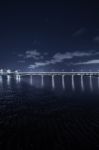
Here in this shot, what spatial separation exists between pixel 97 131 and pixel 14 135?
33.7 feet

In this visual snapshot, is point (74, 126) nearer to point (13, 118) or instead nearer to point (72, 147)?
point (72, 147)

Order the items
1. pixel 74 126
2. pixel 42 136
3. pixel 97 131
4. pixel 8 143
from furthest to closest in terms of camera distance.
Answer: pixel 74 126 < pixel 97 131 < pixel 42 136 < pixel 8 143

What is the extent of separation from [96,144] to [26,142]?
728 cm

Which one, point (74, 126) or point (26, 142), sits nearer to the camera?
point (26, 142)

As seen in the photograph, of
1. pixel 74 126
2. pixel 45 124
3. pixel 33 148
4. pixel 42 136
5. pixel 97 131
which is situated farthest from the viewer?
pixel 45 124

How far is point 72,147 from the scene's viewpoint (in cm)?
1456

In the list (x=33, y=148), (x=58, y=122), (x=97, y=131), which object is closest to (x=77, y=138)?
(x=97, y=131)

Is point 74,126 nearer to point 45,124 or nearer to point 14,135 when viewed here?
point 45,124

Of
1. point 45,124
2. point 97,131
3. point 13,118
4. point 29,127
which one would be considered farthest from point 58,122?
point 13,118

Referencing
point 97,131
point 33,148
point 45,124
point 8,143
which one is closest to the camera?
point 33,148

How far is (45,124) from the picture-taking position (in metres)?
21.9

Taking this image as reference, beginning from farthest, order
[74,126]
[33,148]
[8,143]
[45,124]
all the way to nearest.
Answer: [45,124]
[74,126]
[8,143]
[33,148]

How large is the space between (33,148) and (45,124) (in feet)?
25.0

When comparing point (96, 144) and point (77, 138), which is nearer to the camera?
point (96, 144)
